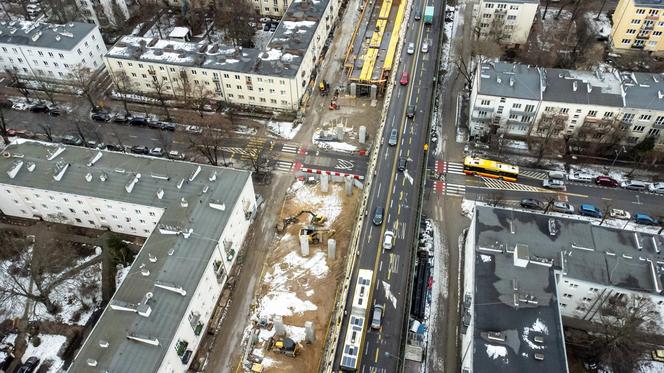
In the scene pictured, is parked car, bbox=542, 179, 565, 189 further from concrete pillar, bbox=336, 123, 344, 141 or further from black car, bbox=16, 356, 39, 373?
black car, bbox=16, 356, 39, 373

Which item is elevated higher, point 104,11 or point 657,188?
point 104,11

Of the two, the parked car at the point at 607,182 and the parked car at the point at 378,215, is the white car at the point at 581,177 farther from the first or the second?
the parked car at the point at 378,215

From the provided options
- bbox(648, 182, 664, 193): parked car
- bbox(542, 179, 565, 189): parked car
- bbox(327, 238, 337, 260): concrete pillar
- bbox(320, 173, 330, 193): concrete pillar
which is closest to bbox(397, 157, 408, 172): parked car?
bbox(320, 173, 330, 193): concrete pillar

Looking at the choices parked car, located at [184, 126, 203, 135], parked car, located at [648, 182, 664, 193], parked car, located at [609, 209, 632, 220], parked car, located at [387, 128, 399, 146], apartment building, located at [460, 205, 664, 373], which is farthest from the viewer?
parked car, located at [184, 126, 203, 135]

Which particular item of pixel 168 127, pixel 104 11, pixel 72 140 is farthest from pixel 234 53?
pixel 104 11

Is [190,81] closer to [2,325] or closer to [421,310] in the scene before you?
[2,325]

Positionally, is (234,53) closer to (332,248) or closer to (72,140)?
(72,140)
